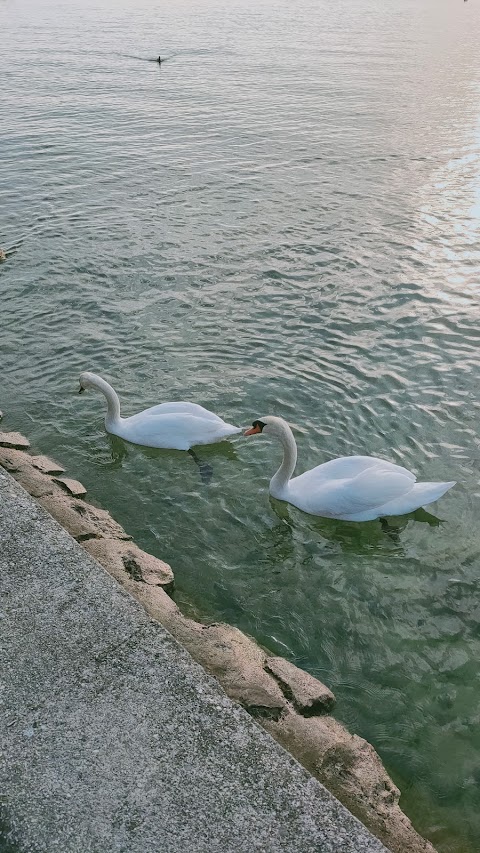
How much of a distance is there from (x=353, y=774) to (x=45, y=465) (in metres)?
4.36

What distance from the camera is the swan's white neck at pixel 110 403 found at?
8086 mm

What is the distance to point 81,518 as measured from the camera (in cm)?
625

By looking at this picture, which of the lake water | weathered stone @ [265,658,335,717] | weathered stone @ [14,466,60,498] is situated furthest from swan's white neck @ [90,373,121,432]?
weathered stone @ [265,658,335,717]

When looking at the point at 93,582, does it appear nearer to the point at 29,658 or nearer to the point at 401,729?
the point at 29,658

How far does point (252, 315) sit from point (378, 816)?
7.22m

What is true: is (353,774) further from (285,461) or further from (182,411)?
(182,411)

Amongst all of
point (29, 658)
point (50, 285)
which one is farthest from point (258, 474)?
point (50, 285)

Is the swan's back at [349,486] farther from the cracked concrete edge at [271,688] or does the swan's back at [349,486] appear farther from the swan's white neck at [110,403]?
the swan's white neck at [110,403]

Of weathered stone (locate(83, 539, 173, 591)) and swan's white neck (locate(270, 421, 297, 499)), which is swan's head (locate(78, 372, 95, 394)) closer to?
swan's white neck (locate(270, 421, 297, 499))

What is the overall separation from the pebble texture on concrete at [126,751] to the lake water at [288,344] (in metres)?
1.27

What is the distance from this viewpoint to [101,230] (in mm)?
13047

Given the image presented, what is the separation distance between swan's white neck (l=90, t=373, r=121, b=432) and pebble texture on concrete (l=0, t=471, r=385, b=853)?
3466mm

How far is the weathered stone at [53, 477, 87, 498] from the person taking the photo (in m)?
7.03

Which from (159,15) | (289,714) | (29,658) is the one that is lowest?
(289,714)
